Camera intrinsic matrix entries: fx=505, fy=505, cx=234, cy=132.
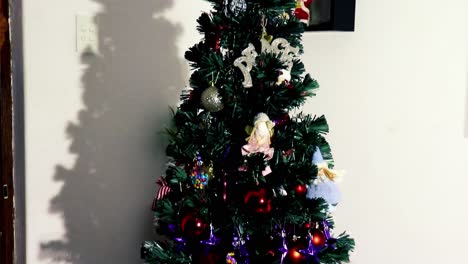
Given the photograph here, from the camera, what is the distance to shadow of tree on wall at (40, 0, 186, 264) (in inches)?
54.1

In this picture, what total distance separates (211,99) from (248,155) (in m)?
0.15

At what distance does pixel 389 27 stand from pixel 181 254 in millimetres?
1094

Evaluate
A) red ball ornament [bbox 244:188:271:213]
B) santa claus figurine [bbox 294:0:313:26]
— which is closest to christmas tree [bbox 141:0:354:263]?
red ball ornament [bbox 244:188:271:213]

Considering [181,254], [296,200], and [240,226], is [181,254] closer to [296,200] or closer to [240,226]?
[240,226]

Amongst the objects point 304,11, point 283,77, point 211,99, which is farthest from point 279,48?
point 304,11

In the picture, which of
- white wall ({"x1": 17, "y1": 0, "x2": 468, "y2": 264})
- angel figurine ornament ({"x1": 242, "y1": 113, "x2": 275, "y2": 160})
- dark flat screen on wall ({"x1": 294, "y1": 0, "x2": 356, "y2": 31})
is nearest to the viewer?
angel figurine ornament ({"x1": 242, "y1": 113, "x2": 275, "y2": 160})

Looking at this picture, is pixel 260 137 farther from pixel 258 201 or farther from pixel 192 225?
pixel 192 225

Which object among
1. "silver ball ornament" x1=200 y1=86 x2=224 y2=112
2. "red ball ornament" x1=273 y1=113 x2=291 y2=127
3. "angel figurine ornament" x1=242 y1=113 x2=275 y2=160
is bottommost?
"angel figurine ornament" x1=242 y1=113 x2=275 y2=160

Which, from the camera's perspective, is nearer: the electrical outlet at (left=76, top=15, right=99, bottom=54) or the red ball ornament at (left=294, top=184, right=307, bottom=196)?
the red ball ornament at (left=294, top=184, right=307, bottom=196)

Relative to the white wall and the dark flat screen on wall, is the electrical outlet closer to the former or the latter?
the white wall

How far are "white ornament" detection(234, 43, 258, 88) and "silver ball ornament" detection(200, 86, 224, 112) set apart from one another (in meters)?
0.07

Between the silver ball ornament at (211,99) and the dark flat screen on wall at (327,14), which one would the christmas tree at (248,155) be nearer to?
the silver ball ornament at (211,99)

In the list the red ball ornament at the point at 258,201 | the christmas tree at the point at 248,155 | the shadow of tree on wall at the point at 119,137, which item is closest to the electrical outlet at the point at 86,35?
the shadow of tree on wall at the point at 119,137

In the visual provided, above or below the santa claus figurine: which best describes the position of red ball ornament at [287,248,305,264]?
below
